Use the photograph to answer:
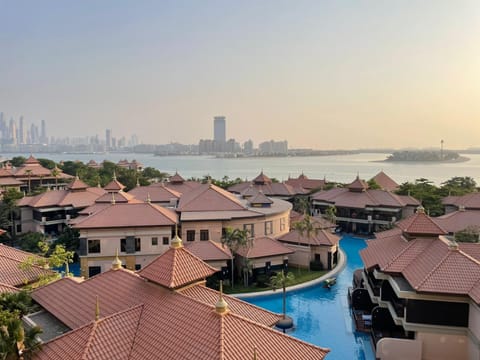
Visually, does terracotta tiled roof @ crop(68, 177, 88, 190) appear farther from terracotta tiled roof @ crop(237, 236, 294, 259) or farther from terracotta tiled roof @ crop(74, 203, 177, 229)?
terracotta tiled roof @ crop(237, 236, 294, 259)

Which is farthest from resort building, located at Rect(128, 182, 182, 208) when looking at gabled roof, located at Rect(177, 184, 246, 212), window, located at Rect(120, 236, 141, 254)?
window, located at Rect(120, 236, 141, 254)

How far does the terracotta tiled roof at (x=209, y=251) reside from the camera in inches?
1041

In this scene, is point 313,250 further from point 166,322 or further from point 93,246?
point 166,322

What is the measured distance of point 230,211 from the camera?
32.5 m

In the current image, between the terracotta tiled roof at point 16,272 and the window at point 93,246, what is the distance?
10143 millimetres

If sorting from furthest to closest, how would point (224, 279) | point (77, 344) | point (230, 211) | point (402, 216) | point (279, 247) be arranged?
point (402, 216), point (230, 211), point (279, 247), point (224, 279), point (77, 344)

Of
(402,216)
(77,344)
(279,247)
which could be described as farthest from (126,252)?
(402,216)

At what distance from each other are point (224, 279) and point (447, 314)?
15161mm

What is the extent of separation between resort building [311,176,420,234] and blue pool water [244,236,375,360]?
601 inches

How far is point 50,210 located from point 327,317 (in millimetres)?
30256

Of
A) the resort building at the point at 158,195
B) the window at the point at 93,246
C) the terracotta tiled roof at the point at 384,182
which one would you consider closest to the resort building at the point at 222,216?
the resort building at the point at 158,195

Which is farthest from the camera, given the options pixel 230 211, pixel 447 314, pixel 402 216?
pixel 402 216

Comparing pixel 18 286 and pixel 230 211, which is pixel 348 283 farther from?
pixel 18 286

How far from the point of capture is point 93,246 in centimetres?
2820
